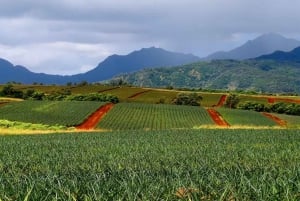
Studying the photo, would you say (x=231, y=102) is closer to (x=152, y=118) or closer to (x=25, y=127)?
(x=152, y=118)

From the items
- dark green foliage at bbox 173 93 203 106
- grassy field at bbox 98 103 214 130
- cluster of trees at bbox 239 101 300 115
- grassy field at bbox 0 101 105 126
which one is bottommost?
cluster of trees at bbox 239 101 300 115

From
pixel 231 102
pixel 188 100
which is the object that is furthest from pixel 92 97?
pixel 231 102

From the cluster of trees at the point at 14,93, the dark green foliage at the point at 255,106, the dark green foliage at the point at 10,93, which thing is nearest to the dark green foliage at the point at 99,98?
the cluster of trees at the point at 14,93

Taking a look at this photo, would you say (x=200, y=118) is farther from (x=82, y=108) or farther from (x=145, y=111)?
(x=82, y=108)

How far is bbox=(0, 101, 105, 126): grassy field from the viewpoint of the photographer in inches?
3578

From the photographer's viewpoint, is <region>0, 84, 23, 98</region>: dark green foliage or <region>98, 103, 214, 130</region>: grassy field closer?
<region>98, 103, 214, 130</region>: grassy field

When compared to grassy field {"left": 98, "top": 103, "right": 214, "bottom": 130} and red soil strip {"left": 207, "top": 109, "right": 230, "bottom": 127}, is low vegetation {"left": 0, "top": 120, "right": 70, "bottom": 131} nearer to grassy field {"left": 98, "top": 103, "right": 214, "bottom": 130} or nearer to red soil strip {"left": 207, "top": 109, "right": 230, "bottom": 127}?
grassy field {"left": 98, "top": 103, "right": 214, "bottom": 130}

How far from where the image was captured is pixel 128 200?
21.2 feet

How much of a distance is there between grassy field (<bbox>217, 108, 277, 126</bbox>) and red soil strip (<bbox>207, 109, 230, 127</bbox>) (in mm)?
1105

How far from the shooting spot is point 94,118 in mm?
95812

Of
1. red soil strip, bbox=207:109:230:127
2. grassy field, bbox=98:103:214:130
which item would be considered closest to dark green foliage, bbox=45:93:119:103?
grassy field, bbox=98:103:214:130

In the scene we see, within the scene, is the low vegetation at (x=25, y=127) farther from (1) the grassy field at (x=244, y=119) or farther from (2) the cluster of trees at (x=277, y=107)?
(2) the cluster of trees at (x=277, y=107)

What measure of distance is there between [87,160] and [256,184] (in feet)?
44.1

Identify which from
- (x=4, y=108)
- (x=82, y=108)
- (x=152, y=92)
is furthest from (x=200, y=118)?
(x=152, y=92)
